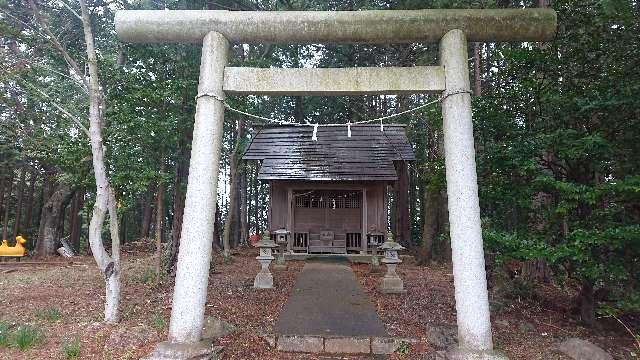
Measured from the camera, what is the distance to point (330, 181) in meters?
14.0

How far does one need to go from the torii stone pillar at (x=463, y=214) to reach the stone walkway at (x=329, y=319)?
1.52 metres

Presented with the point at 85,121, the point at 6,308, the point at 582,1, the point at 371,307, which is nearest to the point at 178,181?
the point at 85,121

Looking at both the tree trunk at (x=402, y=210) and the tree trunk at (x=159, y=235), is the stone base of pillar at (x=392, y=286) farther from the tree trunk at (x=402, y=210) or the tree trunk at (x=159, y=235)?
the tree trunk at (x=402, y=210)

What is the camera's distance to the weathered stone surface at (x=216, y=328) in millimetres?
5762

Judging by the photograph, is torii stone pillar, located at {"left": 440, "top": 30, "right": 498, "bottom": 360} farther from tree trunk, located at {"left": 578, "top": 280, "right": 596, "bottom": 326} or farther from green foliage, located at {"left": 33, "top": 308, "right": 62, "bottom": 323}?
green foliage, located at {"left": 33, "top": 308, "right": 62, "bottom": 323}

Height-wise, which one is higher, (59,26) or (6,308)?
(59,26)

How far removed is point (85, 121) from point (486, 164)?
26.0ft

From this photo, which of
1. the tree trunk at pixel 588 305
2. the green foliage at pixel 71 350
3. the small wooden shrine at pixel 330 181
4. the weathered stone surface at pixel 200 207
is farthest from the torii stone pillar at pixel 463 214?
the small wooden shrine at pixel 330 181

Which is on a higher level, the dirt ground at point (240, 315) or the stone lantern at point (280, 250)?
the stone lantern at point (280, 250)

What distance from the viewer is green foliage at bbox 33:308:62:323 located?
6.25 meters

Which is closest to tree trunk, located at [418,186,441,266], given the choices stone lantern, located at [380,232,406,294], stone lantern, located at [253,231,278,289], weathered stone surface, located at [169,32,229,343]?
stone lantern, located at [380,232,406,294]

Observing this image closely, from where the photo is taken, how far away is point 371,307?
7.39m

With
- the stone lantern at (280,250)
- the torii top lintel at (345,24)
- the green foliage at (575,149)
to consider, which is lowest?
the stone lantern at (280,250)

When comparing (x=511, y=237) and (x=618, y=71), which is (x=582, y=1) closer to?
(x=618, y=71)
